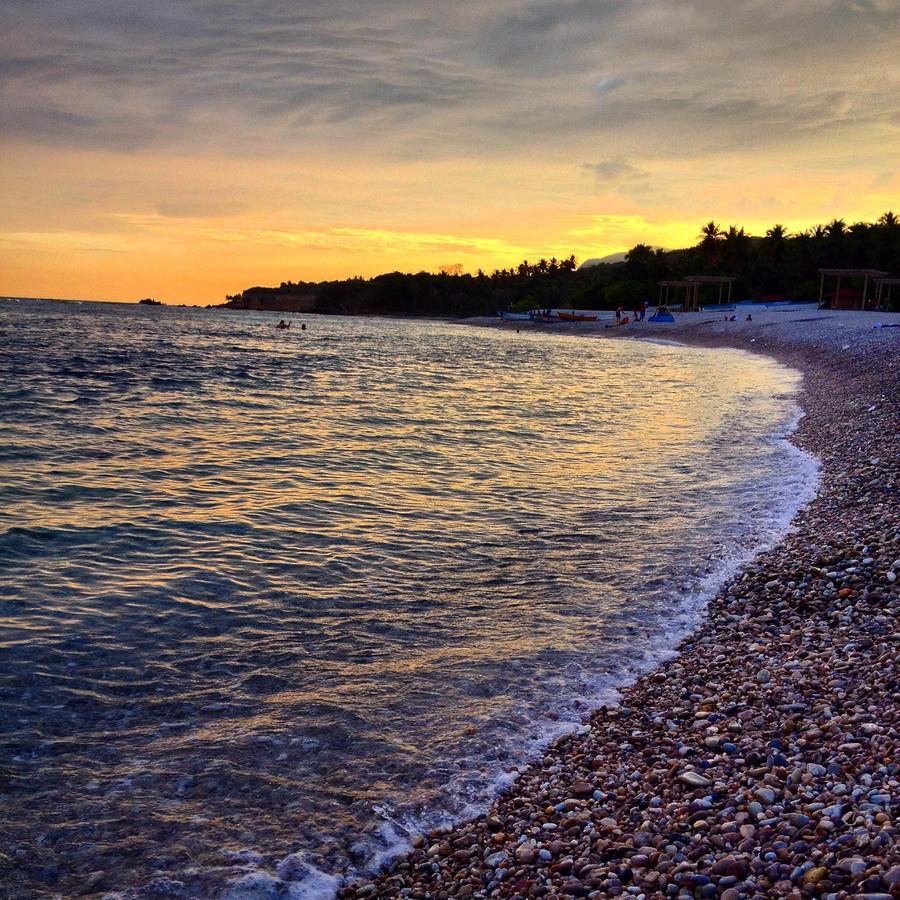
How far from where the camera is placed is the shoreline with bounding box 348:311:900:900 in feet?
11.3

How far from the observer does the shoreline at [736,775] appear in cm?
346

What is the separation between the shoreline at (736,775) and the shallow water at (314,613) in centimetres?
38

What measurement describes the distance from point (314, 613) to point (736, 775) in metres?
4.43

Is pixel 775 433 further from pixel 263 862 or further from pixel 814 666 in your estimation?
pixel 263 862

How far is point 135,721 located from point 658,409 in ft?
67.0

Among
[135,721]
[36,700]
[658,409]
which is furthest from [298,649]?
[658,409]

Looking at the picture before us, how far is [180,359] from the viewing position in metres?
41.6

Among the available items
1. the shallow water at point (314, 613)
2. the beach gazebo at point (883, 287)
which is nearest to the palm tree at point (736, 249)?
the beach gazebo at point (883, 287)

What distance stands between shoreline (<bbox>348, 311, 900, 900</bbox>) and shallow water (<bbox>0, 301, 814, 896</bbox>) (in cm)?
38

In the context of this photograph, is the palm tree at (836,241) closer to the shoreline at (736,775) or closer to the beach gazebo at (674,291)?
the beach gazebo at (674,291)

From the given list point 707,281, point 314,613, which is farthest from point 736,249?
point 314,613

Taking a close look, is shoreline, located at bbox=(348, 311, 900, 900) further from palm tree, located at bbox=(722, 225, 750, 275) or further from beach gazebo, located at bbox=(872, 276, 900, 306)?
palm tree, located at bbox=(722, 225, 750, 275)

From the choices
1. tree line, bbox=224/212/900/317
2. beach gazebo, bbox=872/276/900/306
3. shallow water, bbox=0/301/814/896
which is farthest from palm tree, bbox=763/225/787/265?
shallow water, bbox=0/301/814/896

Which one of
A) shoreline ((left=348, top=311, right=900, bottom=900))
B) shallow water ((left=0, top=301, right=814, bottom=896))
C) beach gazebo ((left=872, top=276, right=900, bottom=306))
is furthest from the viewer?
beach gazebo ((left=872, top=276, right=900, bottom=306))
